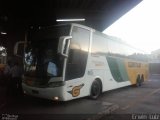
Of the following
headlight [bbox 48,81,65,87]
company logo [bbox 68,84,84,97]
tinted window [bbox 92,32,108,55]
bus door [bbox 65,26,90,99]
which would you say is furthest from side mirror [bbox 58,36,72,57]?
tinted window [bbox 92,32,108,55]

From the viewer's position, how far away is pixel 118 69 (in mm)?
12984

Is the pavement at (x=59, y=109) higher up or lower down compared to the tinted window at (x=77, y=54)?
lower down

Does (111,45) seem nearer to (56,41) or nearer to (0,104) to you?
(56,41)

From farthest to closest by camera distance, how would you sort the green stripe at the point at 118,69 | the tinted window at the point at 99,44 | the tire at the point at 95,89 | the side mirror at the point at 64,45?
the green stripe at the point at 118,69 → the tinted window at the point at 99,44 → the tire at the point at 95,89 → the side mirror at the point at 64,45

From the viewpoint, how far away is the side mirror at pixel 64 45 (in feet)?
25.6

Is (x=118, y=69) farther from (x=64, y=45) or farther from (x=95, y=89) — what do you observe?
(x=64, y=45)

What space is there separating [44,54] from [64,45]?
3.58 ft

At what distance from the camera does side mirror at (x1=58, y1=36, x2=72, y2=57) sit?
7812 mm

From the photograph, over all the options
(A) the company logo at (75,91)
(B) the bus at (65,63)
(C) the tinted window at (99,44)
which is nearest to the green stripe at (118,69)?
(B) the bus at (65,63)

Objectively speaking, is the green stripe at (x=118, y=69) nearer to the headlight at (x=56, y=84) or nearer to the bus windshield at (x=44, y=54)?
the bus windshield at (x=44, y=54)

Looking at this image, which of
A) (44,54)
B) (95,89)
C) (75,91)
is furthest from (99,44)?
(44,54)

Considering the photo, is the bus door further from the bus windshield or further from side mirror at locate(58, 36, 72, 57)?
the bus windshield

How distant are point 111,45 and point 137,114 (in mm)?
5282

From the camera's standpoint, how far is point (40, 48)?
922cm
